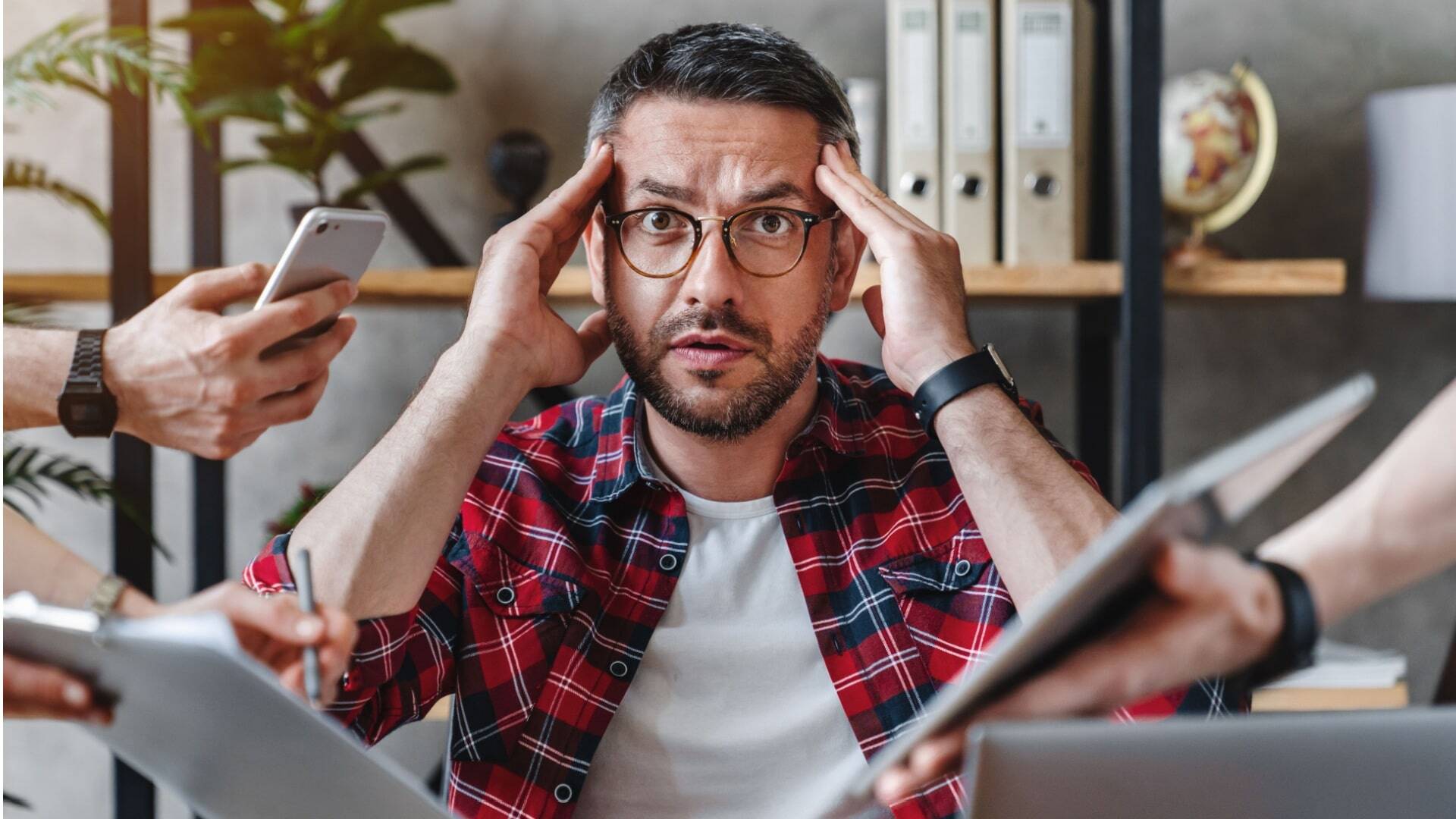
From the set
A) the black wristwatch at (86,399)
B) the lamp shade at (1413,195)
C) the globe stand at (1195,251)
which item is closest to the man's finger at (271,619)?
the black wristwatch at (86,399)

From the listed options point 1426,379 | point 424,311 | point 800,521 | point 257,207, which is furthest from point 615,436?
point 1426,379

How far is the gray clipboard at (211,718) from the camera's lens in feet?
1.92

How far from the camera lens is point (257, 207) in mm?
1912

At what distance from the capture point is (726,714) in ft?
3.68

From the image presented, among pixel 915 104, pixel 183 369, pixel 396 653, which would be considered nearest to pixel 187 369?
pixel 183 369

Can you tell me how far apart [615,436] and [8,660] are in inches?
27.6

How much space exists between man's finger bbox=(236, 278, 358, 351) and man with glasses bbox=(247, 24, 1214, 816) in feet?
0.43

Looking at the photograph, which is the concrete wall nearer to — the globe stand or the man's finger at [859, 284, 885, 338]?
the globe stand

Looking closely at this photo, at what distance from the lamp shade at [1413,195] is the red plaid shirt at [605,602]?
64 centimetres

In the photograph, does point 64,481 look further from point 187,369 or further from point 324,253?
point 324,253

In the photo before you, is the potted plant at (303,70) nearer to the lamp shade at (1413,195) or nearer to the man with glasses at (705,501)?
the man with glasses at (705,501)

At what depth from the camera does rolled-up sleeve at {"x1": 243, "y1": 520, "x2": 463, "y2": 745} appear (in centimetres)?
103

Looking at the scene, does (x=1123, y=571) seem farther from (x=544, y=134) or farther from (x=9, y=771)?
(x=9, y=771)

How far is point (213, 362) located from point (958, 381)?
0.69 m
